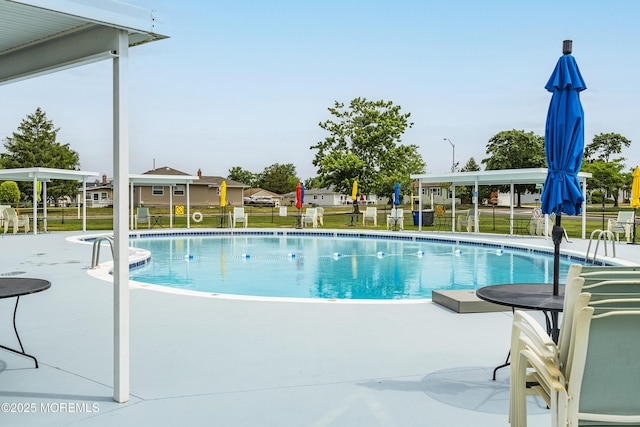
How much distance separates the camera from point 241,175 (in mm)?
90312

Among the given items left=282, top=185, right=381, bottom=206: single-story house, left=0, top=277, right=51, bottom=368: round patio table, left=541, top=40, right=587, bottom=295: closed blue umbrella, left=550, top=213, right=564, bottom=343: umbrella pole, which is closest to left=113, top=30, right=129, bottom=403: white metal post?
left=0, top=277, right=51, bottom=368: round patio table

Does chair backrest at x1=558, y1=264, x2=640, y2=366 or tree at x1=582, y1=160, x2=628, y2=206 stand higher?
tree at x1=582, y1=160, x2=628, y2=206

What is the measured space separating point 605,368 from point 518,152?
2069 inches

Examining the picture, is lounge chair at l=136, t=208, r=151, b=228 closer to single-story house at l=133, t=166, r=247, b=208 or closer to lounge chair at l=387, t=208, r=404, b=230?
lounge chair at l=387, t=208, r=404, b=230

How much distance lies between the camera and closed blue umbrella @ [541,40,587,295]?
3.76 m

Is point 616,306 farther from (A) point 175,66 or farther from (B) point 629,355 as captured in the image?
(A) point 175,66

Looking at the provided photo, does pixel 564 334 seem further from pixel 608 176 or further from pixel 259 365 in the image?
pixel 608 176

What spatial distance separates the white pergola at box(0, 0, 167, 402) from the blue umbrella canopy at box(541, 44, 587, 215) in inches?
112

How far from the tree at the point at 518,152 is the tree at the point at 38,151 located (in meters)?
40.8

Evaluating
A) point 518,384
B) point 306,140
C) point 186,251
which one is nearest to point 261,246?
point 186,251

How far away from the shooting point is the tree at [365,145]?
1203 inches

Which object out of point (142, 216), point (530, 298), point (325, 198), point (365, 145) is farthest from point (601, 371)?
point (325, 198)

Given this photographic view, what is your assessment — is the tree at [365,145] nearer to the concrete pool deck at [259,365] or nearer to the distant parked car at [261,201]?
the concrete pool deck at [259,365]

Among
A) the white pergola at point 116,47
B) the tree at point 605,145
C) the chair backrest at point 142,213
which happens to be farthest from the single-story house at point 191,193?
Answer: the tree at point 605,145
